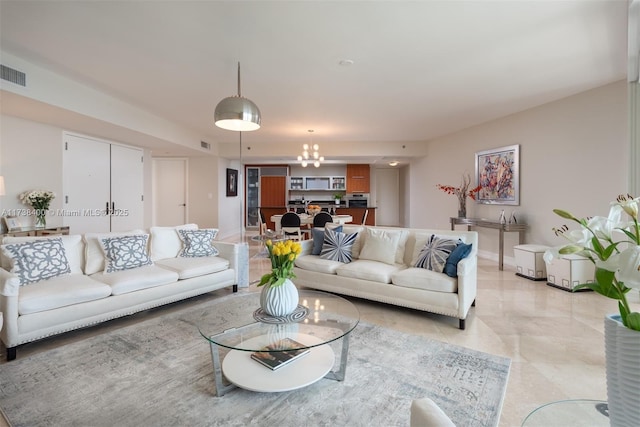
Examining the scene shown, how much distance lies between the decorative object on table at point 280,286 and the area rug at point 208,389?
52 centimetres

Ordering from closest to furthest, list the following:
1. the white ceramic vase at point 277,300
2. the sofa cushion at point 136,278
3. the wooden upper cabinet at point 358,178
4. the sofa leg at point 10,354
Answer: the white ceramic vase at point 277,300 → the sofa leg at point 10,354 → the sofa cushion at point 136,278 → the wooden upper cabinet at point 358,178

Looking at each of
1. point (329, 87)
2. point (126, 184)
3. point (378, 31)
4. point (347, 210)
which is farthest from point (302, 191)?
point (378, 31)

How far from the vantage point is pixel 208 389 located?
6.77ft

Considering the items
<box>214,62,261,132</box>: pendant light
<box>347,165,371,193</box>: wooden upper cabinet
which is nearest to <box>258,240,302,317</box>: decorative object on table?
<box>214,62,261,132</box>: pendant light

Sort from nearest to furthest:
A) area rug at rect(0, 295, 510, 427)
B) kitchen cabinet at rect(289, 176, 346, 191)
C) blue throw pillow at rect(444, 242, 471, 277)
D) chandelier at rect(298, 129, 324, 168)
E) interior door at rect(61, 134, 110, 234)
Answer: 1. area rug at rect(0, 295, 510, 427)
2. blue throw pillow at rect(444, 242, 471, 277)
3. interior door at rect(61, 134, 110, 234)
4. chandelier at rect(298, 129, 324, 168)
5. kitchen cabinet at rect(289, 176, 346, 191)

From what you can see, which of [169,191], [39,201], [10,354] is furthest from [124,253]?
[169,191]

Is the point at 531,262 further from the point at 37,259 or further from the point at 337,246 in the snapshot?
the point at 37,259

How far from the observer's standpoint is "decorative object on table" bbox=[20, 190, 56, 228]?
430 cm

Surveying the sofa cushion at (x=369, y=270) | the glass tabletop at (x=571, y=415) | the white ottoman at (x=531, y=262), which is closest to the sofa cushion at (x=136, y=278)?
the sofa cushion at (x=369, y=270)

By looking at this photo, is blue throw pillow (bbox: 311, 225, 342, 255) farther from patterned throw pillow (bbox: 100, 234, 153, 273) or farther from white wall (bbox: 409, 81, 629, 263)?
white wall (bbox: 409, 81, 629, 263)

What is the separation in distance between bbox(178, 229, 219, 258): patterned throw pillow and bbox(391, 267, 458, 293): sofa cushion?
2.37 meters

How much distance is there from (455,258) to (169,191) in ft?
24.7

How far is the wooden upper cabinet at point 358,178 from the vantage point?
11.0 m

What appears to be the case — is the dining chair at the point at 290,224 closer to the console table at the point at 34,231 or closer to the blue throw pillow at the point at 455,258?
the console table at the point at 34,231
